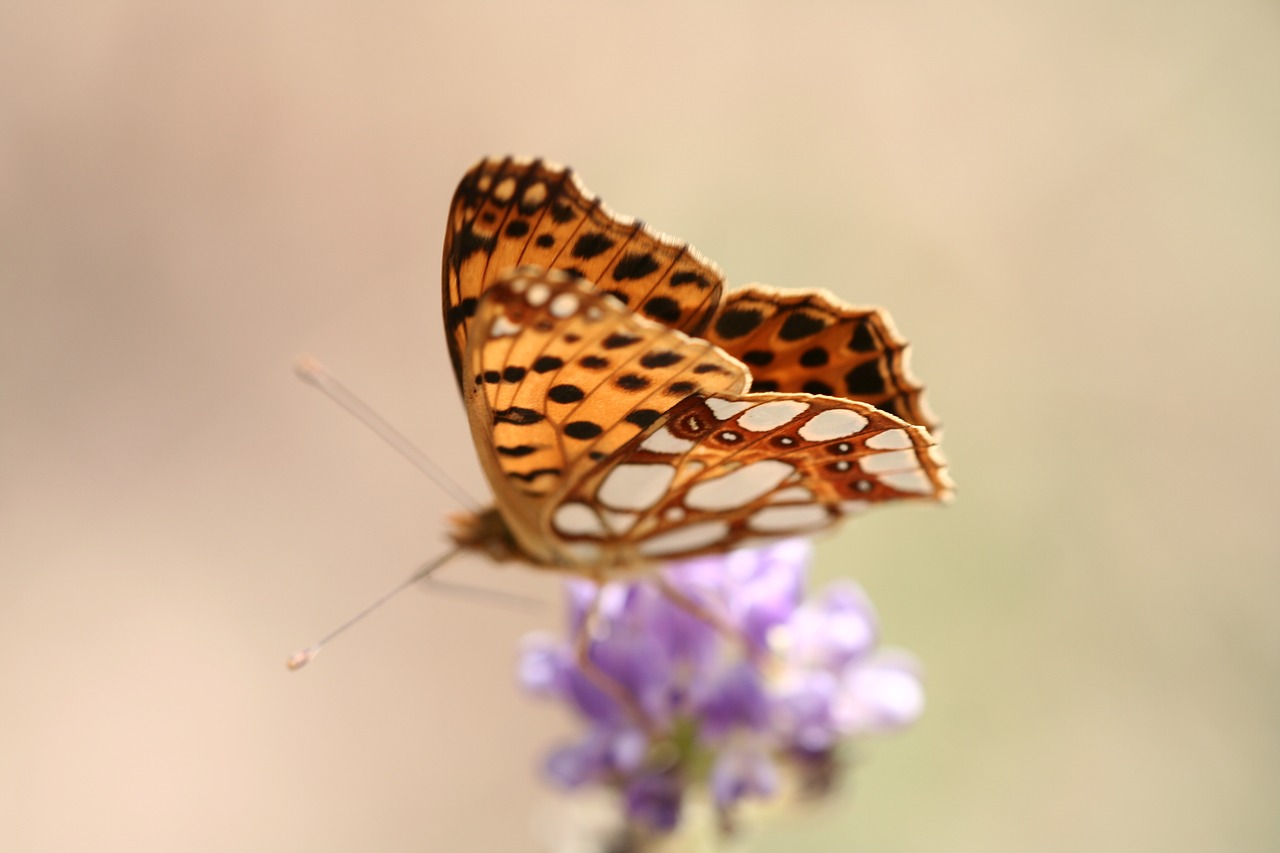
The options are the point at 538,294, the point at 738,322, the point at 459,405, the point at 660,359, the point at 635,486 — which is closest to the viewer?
the point at 538,294

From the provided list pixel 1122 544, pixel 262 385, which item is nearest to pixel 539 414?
pixel 1122 544

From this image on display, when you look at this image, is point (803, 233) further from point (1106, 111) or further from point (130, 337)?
point (130, 337)

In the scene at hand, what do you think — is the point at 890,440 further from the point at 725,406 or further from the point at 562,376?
the point at 562,376

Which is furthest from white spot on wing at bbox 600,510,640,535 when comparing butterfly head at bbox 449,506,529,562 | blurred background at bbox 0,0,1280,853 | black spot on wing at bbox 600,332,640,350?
blurred background at bbox 0,0,1280,853

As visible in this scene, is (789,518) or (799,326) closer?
(799,326)

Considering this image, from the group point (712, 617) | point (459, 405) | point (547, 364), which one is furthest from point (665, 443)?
point (459, 405)

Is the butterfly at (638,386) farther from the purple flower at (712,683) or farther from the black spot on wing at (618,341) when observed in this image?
the purple flower at (712,683)

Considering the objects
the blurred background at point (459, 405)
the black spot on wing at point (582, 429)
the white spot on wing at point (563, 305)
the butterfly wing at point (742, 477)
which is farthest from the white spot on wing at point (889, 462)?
the blurred background at point (459, 405)
